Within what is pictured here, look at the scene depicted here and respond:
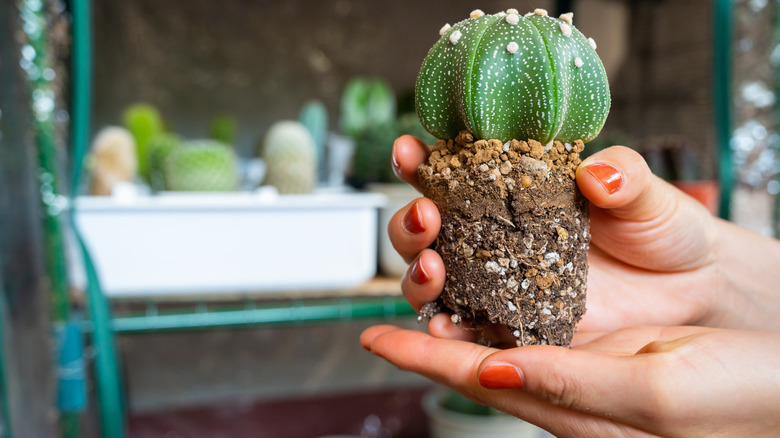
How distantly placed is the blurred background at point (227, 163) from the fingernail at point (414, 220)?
119 millimetres

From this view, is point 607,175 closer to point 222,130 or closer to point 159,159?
point 159,159

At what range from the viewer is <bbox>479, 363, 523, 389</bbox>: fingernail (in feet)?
0.82

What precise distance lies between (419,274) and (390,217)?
0.37 meters

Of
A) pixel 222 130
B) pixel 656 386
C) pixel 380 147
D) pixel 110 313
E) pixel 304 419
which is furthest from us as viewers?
pixel 304 419

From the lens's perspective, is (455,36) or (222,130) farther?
(222,130)

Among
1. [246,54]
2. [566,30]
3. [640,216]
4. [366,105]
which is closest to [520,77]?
[566,30]

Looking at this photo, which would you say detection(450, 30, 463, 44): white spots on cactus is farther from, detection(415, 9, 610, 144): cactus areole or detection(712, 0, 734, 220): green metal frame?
detection(712, 0, 734, 220): green metal frame

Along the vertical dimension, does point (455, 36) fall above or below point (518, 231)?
above

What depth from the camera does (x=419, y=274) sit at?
323 mm

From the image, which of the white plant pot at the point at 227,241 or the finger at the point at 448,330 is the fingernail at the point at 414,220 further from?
the white plant pot at the point at 227,241

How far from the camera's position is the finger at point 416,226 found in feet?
1.03

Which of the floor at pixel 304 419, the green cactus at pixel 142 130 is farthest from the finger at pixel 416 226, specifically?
the floor at pixel 304 419

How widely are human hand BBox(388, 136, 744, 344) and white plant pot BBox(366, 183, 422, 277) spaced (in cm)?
29

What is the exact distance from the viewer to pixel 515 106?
0.92ft
